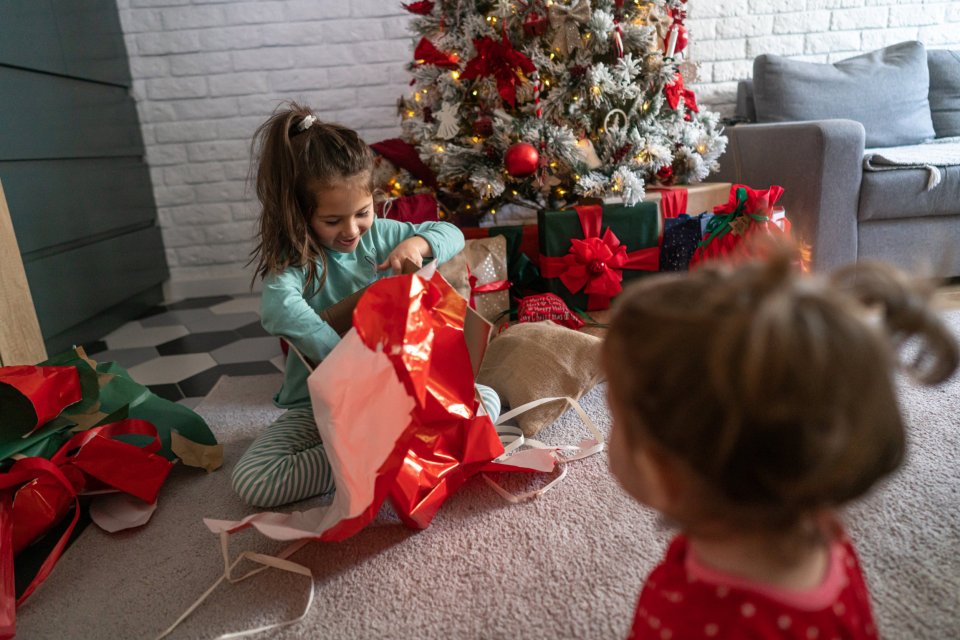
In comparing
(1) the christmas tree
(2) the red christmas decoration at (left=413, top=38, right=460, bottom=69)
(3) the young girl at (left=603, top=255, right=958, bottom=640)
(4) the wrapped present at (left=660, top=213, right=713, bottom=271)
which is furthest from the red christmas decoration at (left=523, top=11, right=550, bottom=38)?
(3) the young girl at (left=603, top=255, right=958, bottom=640)

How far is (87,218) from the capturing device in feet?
6.38

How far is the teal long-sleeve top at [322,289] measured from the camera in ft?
3.05

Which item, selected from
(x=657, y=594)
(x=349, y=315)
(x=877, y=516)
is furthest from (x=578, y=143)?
(x=657, y=594)

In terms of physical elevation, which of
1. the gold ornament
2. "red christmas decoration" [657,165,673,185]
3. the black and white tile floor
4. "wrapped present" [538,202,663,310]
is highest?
the gold ornament

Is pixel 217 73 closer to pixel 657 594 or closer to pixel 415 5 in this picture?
pixel 415 5

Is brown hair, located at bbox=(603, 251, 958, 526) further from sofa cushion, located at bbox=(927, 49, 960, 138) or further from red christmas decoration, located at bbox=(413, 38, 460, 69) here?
sofa cushion, located at bbox=(927, 49, 960, 138)

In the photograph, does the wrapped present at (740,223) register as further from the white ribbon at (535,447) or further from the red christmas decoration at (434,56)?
the red christmas decoration at (434,56)

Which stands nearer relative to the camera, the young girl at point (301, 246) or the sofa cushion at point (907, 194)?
Answer: the young girl at point (301, 246)

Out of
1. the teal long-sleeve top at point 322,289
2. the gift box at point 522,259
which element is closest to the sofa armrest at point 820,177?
the gift box at point 522,259

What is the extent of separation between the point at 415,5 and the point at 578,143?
58cm

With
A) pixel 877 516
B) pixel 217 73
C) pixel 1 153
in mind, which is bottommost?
pixel 877 516

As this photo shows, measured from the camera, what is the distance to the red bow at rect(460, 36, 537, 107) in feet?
5.12

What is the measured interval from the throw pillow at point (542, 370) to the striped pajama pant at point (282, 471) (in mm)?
352

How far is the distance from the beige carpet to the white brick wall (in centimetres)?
152
